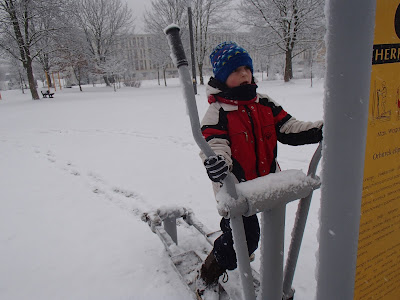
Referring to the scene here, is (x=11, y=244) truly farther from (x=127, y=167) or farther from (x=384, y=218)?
(x=384, y=218)

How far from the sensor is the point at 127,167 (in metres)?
4.45

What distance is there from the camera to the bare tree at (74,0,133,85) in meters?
28.3

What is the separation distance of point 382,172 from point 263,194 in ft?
1.37

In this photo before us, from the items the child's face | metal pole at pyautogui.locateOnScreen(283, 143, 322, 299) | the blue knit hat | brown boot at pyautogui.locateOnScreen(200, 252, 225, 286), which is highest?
the blue knit hat

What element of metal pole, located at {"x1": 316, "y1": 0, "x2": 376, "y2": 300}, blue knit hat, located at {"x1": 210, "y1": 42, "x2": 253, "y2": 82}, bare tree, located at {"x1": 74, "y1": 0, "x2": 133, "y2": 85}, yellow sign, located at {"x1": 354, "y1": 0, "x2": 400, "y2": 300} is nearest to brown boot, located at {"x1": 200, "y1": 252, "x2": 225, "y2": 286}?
yellow sign, located at {"x1": 354, "y1": 0, "x2": 400, "y2": 300}

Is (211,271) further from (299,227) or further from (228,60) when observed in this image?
(228,60)

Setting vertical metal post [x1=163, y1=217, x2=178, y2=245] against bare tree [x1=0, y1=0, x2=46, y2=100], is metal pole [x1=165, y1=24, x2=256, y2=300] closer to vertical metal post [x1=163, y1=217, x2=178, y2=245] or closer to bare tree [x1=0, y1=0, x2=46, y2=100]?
vertical metal post [x1=163, y1=217, x2=178, y2=245]

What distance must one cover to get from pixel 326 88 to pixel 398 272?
35.8 inches

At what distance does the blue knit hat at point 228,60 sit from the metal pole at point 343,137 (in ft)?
2.71

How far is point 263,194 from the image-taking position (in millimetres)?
876

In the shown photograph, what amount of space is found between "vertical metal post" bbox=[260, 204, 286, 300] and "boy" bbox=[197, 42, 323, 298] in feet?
1.45

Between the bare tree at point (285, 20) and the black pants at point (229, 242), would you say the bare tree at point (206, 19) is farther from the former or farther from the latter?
the black pants at point (229, 242)

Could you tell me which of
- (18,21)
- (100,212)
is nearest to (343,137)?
(100,212)

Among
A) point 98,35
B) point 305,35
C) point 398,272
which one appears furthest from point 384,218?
point 98,35
